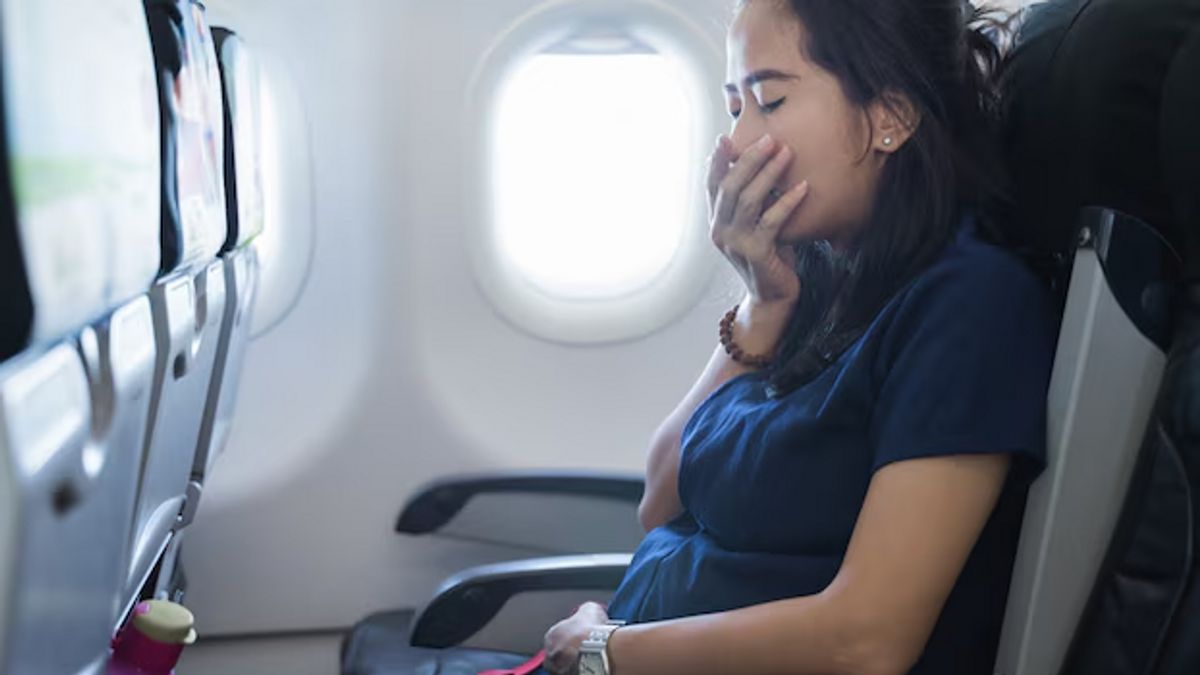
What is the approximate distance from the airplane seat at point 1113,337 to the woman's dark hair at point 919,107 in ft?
0.17

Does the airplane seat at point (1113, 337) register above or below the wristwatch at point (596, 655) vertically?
above

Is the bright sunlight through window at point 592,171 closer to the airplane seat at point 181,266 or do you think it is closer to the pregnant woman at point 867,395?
the airplane seat at point 181,266

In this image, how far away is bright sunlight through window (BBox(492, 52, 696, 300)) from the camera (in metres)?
2.49

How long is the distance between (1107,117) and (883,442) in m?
0.35

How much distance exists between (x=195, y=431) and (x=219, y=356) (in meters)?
0.21

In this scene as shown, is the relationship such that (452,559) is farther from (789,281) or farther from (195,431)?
(789,281)

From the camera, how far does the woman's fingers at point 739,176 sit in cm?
131

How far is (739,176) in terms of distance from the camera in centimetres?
136

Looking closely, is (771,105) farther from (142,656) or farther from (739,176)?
(142,656)

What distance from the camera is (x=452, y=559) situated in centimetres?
256

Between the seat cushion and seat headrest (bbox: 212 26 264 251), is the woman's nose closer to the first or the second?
seat headrest (bbox: 212 26 264 251)

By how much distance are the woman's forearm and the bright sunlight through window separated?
0.93m

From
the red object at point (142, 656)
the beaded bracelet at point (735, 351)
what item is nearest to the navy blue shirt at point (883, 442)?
the beaded bracelet at point (735, 351)

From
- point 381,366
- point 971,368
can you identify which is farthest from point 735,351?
point 381,366
